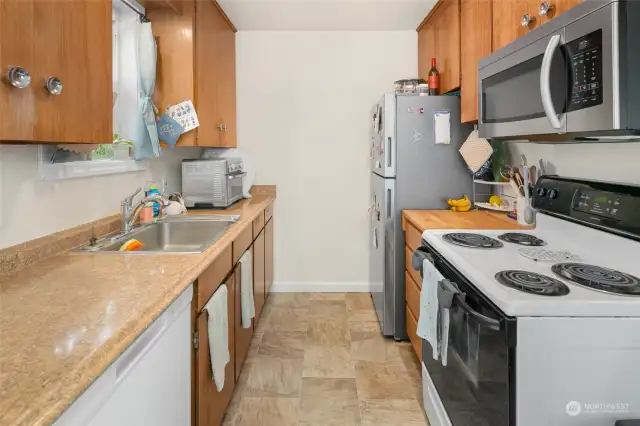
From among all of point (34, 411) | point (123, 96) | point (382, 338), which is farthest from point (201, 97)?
point (34, 411)

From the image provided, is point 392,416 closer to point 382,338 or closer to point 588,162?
point 382,338

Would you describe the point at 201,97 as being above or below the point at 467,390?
above

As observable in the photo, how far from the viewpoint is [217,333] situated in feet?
5.55

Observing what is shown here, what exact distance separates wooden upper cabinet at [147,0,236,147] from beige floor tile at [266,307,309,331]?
1.36m

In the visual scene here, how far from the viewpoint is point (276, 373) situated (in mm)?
2510

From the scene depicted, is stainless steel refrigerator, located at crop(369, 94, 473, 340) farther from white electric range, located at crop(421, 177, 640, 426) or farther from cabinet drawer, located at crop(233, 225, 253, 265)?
white electric range, located at crop(421, 177, 640, 426)

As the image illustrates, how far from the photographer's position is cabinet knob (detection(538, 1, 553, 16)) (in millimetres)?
1564

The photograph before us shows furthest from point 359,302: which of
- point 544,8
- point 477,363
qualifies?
point 544,8

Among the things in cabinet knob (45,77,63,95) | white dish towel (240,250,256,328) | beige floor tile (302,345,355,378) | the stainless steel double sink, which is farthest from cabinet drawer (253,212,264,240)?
cabinet knob (45,77,63,95)

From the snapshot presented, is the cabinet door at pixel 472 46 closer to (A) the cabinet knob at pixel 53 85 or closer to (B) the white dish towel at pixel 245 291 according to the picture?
(B) the white dish towel at pixel 245 291

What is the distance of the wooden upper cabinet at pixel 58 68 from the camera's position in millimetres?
952

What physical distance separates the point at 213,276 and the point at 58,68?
88cm

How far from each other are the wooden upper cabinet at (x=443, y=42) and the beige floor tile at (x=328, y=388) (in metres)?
1.89

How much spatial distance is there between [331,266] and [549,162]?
2.17 metres
